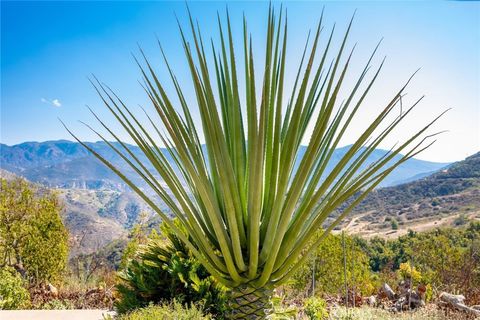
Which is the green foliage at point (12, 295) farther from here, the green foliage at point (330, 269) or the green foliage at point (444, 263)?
the green foliage at point (330, 269)

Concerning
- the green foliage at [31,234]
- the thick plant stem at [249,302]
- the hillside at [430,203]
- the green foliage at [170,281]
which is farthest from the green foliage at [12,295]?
the hillside at [430,203]

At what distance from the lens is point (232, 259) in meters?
1.66

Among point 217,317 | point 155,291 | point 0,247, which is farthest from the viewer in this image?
point 0,247

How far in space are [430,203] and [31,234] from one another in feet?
188

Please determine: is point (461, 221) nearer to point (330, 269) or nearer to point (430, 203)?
point (430, 203)

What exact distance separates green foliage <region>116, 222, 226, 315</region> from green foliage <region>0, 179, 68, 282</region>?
7529 mm

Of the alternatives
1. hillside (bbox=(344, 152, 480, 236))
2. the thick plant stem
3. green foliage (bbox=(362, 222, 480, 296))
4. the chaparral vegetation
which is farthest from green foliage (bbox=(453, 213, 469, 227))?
the thick plant stem

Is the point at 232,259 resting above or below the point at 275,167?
below

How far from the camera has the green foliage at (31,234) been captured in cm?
962

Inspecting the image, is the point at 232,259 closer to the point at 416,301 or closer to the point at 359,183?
the point at 359,183

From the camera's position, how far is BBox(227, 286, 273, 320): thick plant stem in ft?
5.69

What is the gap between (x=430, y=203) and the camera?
5519cm

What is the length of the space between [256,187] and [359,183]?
21.9 inches

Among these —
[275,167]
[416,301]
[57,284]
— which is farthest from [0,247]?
[275,167]
